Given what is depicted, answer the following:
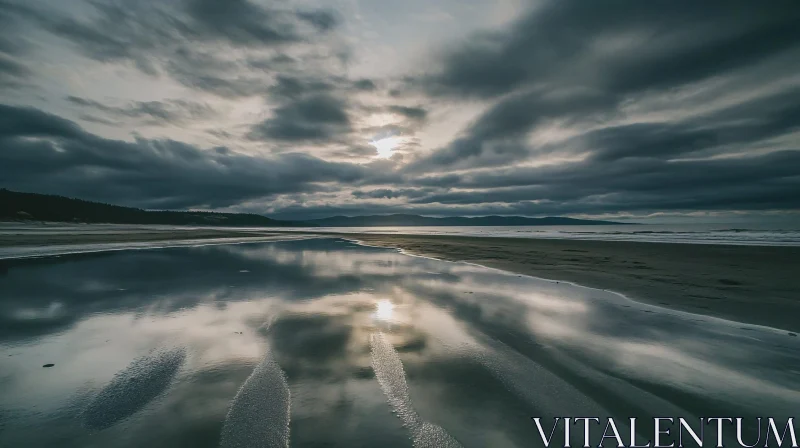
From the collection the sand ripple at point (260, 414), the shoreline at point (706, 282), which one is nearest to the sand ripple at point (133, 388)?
the sand ripple at point (260, 414)

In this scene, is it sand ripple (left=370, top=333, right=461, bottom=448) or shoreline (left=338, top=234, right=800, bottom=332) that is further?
shoreline (left=338, top=234, right=800, bottom=332)

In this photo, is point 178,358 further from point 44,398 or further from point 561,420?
point 561,420

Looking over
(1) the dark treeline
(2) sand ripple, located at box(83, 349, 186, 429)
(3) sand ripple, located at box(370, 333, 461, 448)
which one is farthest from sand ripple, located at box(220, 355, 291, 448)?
(1) the dark treeline

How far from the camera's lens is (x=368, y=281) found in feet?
46.8

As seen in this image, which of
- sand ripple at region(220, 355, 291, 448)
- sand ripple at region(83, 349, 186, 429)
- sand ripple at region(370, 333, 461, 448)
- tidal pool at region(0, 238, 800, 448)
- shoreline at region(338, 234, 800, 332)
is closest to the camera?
sand ripple at region(220, 355, 291, 448)

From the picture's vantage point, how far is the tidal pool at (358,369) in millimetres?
3869

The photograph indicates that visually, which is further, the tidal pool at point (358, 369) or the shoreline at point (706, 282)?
the shoreline at point (706, 282)

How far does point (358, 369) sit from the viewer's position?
5547 mm

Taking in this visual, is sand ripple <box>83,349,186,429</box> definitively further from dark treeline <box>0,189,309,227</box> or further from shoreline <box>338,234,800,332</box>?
dark treeline <box>0,189,309,227</box>

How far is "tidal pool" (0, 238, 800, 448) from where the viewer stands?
12.7 ft

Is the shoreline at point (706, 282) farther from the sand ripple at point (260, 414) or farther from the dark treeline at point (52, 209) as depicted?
the dark treeline at point (52, 209)

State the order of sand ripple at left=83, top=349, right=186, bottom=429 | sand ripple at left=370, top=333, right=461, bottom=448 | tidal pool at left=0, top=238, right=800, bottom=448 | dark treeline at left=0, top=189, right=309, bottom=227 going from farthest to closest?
dark treeline at left=0, top=189, right=309, bottom=227 < sand ripple at left=83, top=349, right=186, bottom=429 < tidal pool at left=0, top=238, right=800, bottom=448 < sand ripple at left=370, top=333, right=461, bottom=448

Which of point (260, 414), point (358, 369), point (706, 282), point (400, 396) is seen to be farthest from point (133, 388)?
point (706, 282)

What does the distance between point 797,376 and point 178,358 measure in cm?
1074
